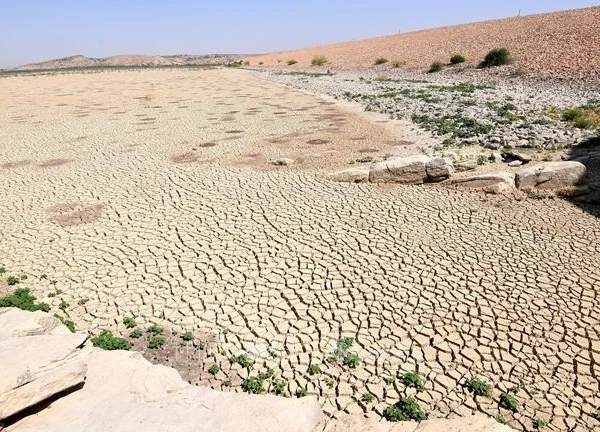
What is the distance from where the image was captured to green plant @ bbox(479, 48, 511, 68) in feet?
115

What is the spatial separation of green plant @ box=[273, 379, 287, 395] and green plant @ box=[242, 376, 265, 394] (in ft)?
0.47

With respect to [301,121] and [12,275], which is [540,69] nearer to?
[301,121]

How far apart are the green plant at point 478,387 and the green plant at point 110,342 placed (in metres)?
4.41

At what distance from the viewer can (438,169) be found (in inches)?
455

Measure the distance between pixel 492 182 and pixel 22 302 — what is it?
10.2 meters

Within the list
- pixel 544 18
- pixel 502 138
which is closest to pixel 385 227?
pixel 502 138

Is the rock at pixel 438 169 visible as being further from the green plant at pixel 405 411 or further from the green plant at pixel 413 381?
the green plant at pixel 405 411

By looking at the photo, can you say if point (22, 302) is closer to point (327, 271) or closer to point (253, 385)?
point (253, 385)

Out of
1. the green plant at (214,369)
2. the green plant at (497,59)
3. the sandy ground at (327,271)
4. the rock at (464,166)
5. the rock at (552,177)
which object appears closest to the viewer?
the sandy ground at (327,271)

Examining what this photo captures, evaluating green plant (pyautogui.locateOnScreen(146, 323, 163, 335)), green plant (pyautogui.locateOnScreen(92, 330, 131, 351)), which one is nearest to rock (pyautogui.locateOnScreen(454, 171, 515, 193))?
green plant (pyautogui.locateOnScreen(146, 323, 163, 335))

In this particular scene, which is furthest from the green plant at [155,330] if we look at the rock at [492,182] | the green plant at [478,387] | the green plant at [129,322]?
the rock at [492,182]

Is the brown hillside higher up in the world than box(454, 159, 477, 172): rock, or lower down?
higher up

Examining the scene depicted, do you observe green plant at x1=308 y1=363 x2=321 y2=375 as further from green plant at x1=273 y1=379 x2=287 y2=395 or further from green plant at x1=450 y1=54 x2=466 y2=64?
green plant at x1=450 y1=54 x2=466 y2=64

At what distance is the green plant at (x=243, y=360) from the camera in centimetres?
569
